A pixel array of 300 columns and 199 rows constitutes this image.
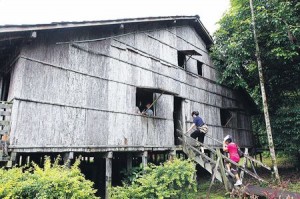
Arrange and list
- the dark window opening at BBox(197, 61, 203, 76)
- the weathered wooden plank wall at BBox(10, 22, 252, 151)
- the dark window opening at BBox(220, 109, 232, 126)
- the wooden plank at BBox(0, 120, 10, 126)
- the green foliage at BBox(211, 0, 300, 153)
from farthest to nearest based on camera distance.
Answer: the dark window opening at BBox(220, 109, 232, 126) → the dark window opening at BBox(197, 61, 203, 76) → the green foliage at BBox(211, 0, 300, 153) → the weathered wooden plank wall at BBox(10, 22, 252, 151) → the wooden plank at BBox(0, 120, 10, 126)

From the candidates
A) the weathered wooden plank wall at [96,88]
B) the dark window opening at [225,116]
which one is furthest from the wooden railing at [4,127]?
the dark window opening at [225,116]

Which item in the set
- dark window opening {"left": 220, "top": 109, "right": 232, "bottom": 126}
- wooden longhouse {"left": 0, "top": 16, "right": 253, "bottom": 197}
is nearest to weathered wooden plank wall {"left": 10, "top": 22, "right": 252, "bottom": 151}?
wooden longhouse {"left": 0, "top": 16, "right": 253, "bottom": 197}

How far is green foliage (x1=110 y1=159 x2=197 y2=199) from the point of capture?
8.13 metres

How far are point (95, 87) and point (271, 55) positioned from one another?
11115 millimetres

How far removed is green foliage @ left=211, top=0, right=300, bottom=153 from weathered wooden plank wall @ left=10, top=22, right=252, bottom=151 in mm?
3297

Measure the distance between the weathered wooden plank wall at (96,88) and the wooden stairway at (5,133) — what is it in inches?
8.8

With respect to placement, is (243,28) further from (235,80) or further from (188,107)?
(188,107)

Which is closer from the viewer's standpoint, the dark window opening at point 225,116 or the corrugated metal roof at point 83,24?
the corrugated metal roof at point 83,24

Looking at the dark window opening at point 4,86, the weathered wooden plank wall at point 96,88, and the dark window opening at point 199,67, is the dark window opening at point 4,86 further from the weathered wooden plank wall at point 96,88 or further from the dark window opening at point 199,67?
the dark window opening at point 199,67

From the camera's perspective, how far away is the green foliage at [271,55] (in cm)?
1456

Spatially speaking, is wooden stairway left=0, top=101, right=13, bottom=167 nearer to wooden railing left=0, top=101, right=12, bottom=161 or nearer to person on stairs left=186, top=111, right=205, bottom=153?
wooden railing left=0, top=101, right=12, bottom=161

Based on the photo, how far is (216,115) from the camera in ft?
55.2

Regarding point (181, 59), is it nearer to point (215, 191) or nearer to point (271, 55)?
point (271, 55)

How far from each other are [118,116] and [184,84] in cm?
551
